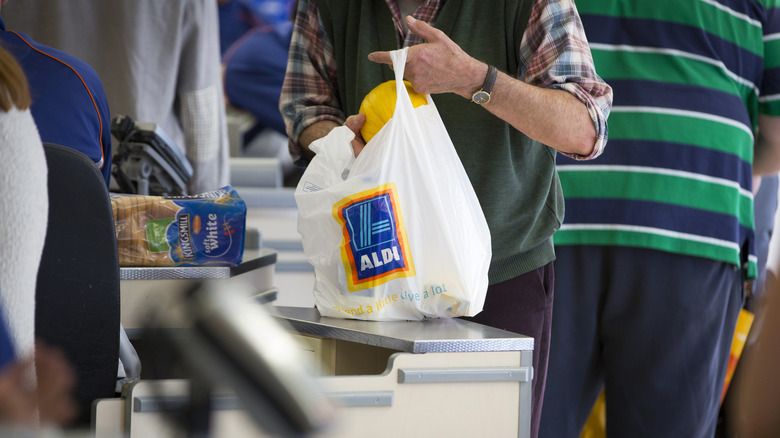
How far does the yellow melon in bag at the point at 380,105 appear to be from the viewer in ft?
4.74

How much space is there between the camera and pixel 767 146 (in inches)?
87.7

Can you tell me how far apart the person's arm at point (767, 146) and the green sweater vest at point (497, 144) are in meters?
0.83

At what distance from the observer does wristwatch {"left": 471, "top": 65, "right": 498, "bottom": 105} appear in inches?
55.9

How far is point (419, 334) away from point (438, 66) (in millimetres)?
454

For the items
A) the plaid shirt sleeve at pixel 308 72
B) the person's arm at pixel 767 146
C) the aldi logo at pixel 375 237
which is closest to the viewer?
the aldi logo at pixel 375 237

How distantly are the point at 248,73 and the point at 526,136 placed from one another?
2599 millimetres

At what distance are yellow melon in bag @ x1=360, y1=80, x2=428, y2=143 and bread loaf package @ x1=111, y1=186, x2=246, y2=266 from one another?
1.15 feet

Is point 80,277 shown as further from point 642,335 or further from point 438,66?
point 642,335

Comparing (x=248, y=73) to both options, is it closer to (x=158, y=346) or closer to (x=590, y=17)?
(x=590, y=17)

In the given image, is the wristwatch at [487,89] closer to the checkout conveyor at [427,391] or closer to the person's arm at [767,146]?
the checkout conveyor at [427,391]

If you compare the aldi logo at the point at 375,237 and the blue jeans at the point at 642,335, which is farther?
the blue jeans at the point at 642,335

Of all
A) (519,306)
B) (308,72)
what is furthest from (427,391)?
(308,72)

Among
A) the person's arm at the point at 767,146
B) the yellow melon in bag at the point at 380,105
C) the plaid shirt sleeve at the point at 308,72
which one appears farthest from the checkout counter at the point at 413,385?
the person's arm at the point at 767,146

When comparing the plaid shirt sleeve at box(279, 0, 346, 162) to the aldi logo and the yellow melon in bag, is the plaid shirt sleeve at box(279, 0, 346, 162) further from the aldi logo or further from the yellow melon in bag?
the aldi logo
